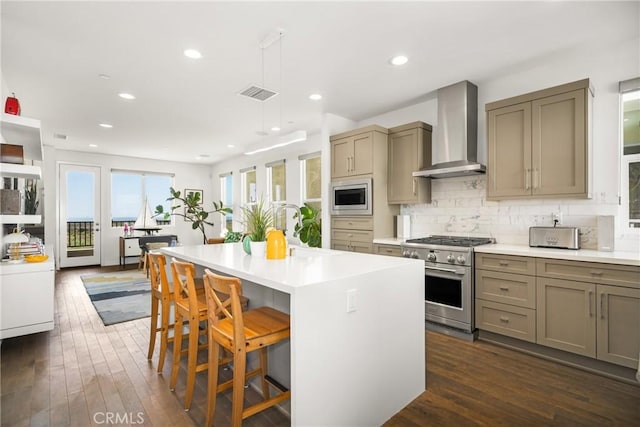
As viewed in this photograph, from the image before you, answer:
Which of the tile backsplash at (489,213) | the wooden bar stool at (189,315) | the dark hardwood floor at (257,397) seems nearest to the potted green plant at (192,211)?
the dark hardwood floor at (257,397)

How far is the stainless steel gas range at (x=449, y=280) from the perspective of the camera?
3135 millimetres

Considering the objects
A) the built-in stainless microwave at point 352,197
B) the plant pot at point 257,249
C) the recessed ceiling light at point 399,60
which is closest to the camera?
the plant pot at point 257,249

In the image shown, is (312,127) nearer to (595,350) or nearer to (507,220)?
(507,220)

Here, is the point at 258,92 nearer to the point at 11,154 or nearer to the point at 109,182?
the point at 11,154

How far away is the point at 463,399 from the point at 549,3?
285cm

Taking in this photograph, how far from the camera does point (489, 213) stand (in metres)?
3.64

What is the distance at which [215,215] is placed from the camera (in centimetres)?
939

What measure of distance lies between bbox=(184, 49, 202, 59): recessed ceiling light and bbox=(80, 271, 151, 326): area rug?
3.07 meters

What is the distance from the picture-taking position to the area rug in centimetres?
398

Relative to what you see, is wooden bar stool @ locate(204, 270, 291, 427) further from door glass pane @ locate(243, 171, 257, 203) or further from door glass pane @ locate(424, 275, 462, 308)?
door glass pane @ locate(243, 171, 257, 203)

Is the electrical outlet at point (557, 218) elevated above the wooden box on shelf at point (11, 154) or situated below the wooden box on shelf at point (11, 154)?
below

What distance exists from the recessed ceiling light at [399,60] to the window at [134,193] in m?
6.94

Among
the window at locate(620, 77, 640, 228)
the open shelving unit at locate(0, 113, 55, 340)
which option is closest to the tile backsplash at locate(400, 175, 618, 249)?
the window at locate(620, 77, 640, 228)

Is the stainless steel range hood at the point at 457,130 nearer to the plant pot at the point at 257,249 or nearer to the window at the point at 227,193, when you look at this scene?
the plant pot at the point at 257,249
